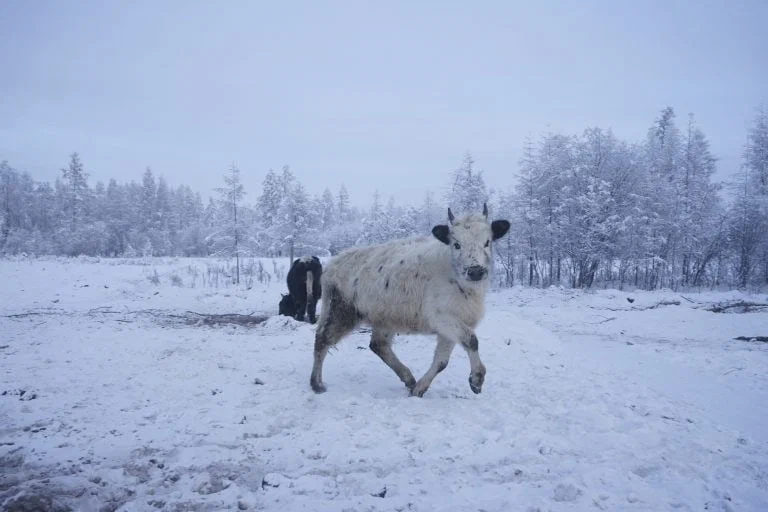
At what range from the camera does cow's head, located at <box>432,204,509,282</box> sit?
5.00 m

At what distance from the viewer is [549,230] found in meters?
26.9

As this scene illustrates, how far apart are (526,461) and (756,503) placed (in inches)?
64.4

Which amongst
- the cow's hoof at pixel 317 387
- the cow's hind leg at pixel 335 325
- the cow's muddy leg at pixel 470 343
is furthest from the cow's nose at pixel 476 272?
the cow's hoof at pixel 317 387

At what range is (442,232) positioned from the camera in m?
5.58

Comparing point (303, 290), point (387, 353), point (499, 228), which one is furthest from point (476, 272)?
point (303, 290)

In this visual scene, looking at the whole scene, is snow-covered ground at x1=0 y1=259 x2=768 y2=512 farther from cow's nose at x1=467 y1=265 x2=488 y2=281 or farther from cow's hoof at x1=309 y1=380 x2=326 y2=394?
cow's nose at x1=467 y1=265 x2=488 y2=281

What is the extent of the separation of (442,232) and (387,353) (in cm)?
200

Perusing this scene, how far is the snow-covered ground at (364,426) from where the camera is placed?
10.6 feet

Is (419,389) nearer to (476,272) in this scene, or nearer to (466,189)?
(476,272)

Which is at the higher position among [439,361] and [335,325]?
[335,325]

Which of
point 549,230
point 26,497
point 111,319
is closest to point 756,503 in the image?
point 26,497

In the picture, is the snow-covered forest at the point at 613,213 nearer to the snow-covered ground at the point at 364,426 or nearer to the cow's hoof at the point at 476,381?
the snow-covered ground at the point at 364,426

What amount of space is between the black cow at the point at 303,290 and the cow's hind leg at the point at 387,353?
6.11 metres

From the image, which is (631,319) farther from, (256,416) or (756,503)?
(256,416)
